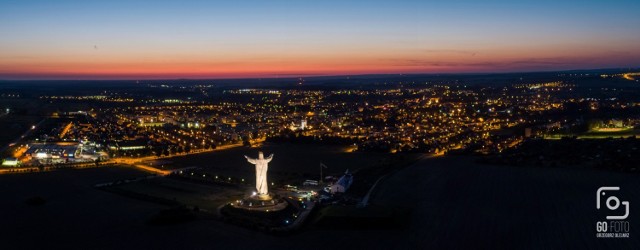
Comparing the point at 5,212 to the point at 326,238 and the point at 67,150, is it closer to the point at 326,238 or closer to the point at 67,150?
the point at 326,238

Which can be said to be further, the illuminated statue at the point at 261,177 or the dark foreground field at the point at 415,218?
the illuminated statue at the point at 261,177

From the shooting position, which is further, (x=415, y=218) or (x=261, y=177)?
(x=261, y=177)

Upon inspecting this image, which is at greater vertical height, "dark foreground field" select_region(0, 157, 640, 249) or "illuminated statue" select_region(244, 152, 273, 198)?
"illuminated statue" select_region(244, 152, 273, 198)

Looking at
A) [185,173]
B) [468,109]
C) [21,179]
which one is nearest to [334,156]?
[185,173]

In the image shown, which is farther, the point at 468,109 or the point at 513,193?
the point at 468,109

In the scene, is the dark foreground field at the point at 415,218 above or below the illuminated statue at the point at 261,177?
below

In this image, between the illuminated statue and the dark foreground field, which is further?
the illuminated statue

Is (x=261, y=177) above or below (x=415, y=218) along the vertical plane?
above

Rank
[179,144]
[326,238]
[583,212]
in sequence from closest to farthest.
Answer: [326,238] < [583,212] < [179,144]
